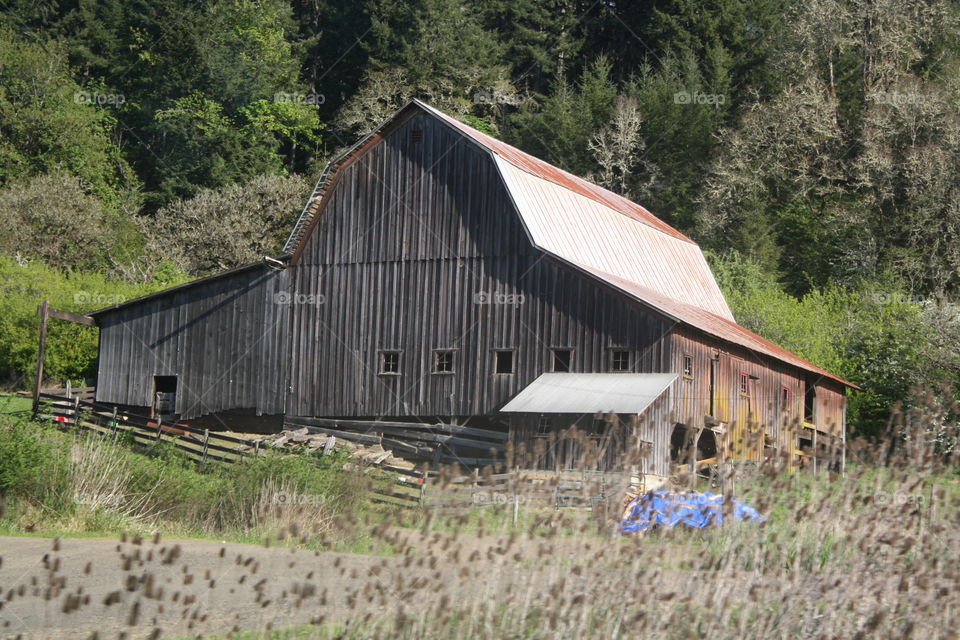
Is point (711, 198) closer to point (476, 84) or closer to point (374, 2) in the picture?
point (476, 84)

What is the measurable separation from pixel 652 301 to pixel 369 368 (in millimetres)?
8093

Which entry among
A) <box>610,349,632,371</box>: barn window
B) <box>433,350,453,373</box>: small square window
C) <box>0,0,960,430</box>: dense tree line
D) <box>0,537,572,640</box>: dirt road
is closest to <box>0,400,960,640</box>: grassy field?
<box>0,537,572,640</box>: dirt road

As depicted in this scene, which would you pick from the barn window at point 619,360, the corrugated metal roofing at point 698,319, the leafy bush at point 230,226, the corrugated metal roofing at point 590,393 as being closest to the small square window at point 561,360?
the corrugated metal roofing at point 590,393

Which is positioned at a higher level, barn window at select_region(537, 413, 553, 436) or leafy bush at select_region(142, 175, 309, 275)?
leafy bush at select_region(142, 175, 309, 275)

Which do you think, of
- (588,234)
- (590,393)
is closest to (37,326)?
(588,234)

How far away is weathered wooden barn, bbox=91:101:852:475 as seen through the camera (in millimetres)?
26750

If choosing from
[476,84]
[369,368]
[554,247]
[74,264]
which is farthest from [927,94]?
[74,264]

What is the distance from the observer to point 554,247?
94.3 feet

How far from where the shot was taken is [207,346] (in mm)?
32375

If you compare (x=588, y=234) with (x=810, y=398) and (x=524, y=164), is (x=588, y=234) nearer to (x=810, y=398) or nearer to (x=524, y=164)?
(x=524, y=164)

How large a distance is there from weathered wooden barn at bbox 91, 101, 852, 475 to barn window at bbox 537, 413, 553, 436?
8cm

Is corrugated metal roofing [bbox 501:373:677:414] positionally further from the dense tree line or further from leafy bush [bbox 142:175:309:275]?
leafy bush [bbox 142:175:309:275]

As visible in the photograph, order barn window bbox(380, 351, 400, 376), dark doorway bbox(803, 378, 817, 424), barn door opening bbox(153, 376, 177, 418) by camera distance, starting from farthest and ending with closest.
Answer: dark doorway bbox(803, 378, 817, 424), barn door opening bbox(153, 376, 177, 418), barn window bbox(380, 351, 400, 376)

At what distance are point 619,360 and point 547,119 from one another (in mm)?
34088
